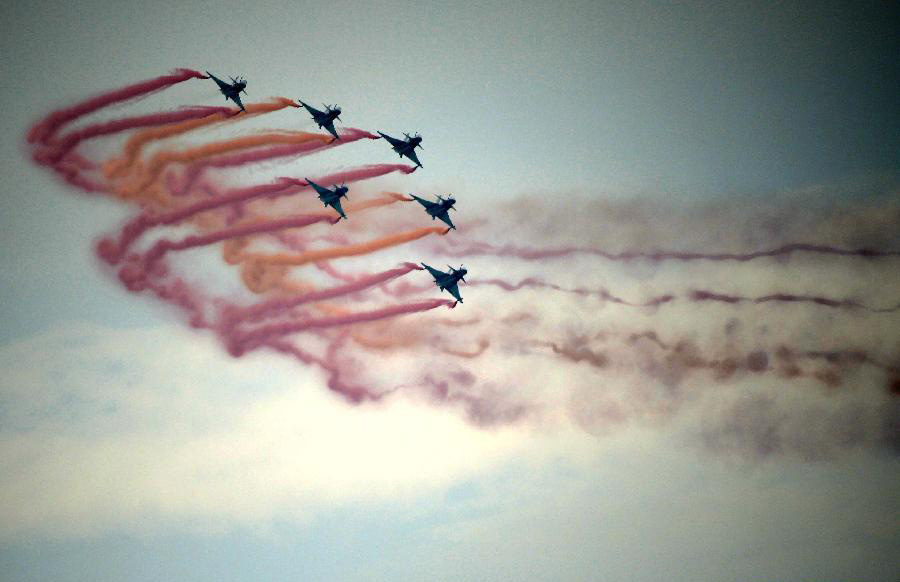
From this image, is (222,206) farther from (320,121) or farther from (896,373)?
(896,373)

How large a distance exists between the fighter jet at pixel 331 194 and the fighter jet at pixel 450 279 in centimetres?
511

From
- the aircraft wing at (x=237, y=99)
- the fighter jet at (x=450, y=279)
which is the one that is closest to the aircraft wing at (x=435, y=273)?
the fighter jet at (x=450, y=279)

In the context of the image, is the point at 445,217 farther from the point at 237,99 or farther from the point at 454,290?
the point at 237,99

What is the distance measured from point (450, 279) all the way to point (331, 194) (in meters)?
7.02

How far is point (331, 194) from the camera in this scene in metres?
47.7

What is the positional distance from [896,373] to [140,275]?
126 feet

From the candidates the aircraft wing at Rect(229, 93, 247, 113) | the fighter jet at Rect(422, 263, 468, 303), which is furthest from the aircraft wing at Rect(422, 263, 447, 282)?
the aircraft wing at Rect(229, 93, 247, 113)

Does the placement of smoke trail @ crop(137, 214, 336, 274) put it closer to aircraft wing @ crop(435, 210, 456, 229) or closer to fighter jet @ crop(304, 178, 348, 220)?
fighter jet @ crop(304, 178, 348, 220)

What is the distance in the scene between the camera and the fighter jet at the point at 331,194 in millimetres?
47656

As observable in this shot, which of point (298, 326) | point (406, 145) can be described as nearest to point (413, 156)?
point (406, 145)

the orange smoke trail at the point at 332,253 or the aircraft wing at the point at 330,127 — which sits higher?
the aircraft wing at the point at 330,127

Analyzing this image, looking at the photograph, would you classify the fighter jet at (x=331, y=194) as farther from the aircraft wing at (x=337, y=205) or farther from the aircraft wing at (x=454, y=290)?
the aircraft wing at (x=454, y=290)

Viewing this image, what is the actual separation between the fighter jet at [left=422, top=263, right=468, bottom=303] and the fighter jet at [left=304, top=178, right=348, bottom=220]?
16.8 ft

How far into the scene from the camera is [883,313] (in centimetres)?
5216
